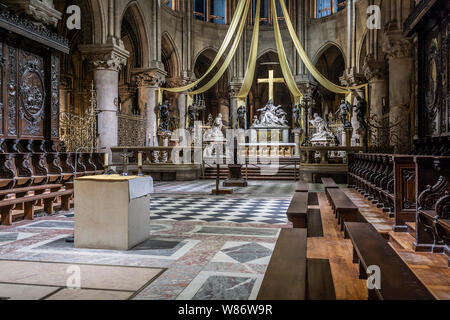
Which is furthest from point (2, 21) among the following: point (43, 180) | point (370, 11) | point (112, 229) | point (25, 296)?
point (370, 11)

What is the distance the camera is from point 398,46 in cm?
1153

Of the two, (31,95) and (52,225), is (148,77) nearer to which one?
(31,95)

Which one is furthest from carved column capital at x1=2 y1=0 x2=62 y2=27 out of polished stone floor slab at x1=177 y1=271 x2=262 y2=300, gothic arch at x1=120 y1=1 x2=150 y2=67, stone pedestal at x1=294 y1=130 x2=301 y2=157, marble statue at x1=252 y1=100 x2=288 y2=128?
stone pedestal at x1=294 y1=130 x2=301 y2=157

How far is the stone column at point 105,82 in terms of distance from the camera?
1406cm


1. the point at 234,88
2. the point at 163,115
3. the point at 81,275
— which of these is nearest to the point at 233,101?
the point at 234,88

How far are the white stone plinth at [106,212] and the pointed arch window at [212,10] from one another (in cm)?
2121

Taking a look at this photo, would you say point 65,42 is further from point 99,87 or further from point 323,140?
point 323,140

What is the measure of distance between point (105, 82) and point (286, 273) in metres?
13.5

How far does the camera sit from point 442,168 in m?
3.49

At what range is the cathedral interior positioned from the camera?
2.86m

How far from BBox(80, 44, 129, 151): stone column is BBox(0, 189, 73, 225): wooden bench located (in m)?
7.28

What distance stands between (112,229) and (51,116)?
6888mm

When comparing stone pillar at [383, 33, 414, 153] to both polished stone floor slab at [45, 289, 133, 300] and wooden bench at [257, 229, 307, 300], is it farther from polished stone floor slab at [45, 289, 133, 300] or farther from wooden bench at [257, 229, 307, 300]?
polished stone floor slab at [45, 289, 133, 300]
